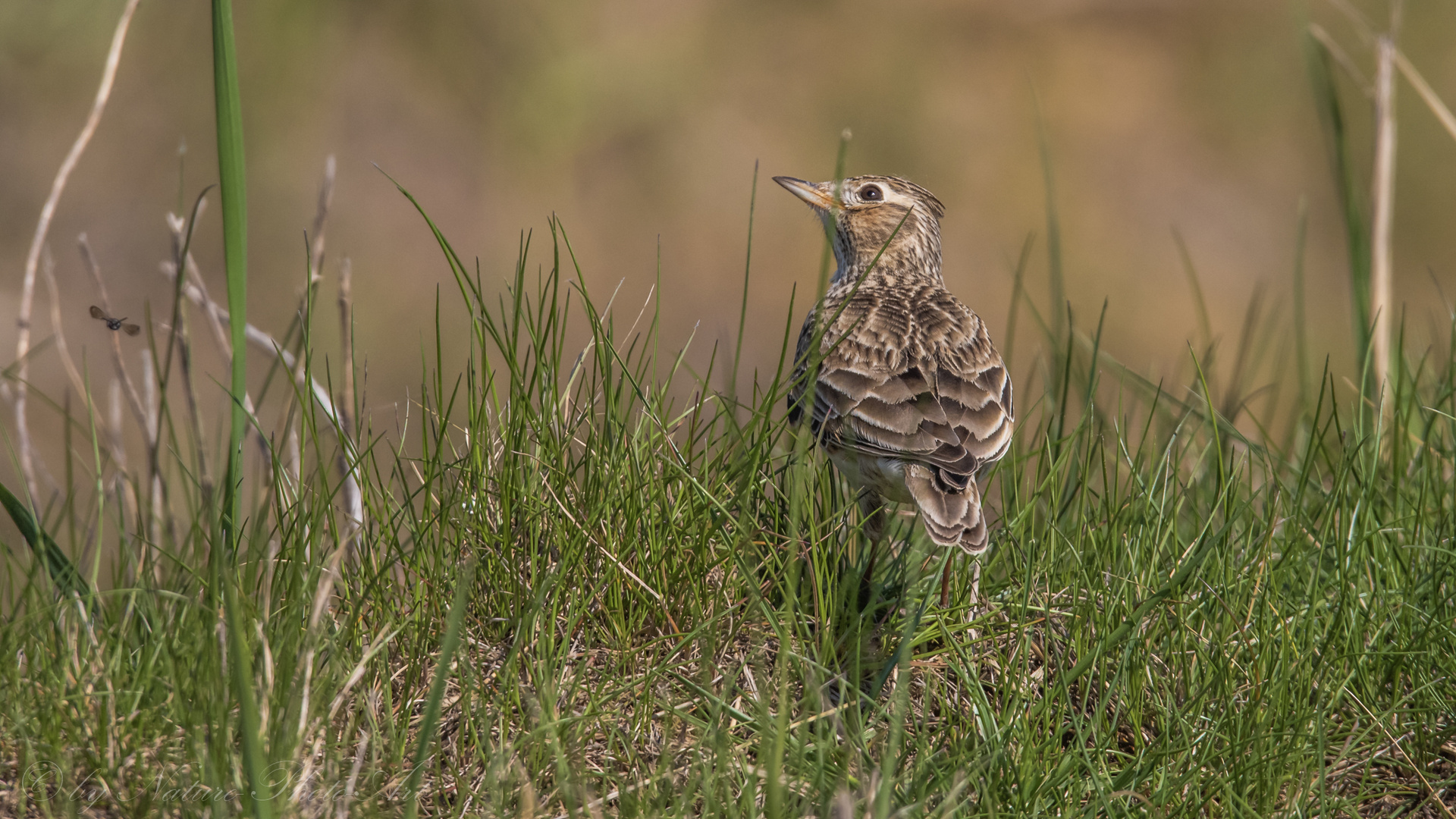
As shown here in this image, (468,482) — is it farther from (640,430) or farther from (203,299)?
(203,299)

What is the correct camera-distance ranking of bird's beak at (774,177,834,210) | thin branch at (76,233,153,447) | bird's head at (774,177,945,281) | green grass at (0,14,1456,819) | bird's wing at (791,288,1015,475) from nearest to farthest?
green grass at (0,14,1456,819), bird's wing at (791,288,1015,475), thin branch at (76,233,153,447), bird's beak at (774,177,834,210), bird's head at (774,177,945,281)

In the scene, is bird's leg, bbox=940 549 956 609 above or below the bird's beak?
below

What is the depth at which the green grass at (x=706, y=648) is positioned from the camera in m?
2.72

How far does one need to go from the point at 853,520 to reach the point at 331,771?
5.90ft

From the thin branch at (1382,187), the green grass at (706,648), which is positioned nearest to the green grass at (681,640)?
the green grass at (706,648)

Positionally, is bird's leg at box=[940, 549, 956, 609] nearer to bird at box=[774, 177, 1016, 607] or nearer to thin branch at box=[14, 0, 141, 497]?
bird at box=[774, 177, 1016, 607]

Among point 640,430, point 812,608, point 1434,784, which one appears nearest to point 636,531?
point 640,430

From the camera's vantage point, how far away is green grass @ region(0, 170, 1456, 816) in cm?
272

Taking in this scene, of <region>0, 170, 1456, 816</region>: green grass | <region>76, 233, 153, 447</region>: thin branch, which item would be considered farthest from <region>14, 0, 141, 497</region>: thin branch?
<region>0, 170, 1456, 816</region>: green grass

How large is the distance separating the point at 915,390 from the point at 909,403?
8 cm

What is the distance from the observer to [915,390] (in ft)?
13.2

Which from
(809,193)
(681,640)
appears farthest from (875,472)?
(809,193)

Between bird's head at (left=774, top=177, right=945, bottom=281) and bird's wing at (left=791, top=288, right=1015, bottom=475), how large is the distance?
0.95 metres

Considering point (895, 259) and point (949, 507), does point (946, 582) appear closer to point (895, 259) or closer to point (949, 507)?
point (949, 507)
